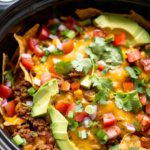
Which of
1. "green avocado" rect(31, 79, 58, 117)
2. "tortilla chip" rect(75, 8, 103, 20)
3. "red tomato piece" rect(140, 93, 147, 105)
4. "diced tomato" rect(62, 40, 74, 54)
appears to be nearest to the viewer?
"green avocado" rect(31, 79, 58, 117)

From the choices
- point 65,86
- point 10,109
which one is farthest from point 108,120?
point 10,109

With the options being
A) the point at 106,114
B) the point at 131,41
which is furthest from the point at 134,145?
the point at 131,41

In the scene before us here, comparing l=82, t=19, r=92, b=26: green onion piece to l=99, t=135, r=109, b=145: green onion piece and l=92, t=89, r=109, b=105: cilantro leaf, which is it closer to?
l=92, t=89, r=109, b=105: cilantro leaf

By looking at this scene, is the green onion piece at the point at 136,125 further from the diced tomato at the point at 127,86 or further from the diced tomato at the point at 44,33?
the diced tomato at the point at 44,33

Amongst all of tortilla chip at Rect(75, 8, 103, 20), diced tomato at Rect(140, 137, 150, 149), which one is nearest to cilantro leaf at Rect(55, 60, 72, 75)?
tortilla chip at Rect(75, 8, 103, 20)

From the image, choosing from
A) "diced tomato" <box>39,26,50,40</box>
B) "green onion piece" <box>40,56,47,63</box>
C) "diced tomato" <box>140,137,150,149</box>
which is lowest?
"diced tomato" <box>140,137,150,149</box>

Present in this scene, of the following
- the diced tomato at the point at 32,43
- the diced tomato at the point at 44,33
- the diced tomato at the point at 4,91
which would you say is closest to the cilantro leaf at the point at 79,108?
the diced tomato at the point at 4,91

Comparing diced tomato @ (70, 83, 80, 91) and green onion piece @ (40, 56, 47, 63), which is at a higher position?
green onion piece @ (40, 56, 47, 63)

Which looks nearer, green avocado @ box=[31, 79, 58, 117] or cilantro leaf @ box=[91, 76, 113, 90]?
green avocado @ box=[31, 79, 58, 117]
